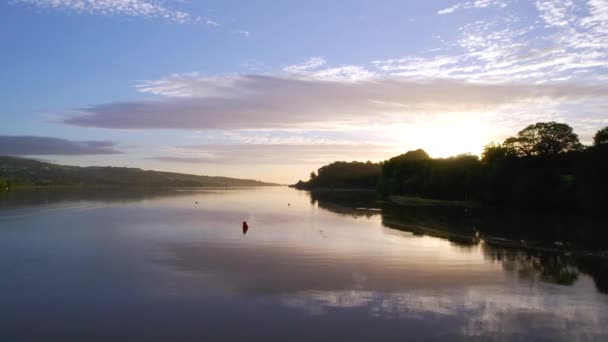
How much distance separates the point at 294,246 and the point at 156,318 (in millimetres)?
18278

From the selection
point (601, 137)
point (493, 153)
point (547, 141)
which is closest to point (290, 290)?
point (601, 137)

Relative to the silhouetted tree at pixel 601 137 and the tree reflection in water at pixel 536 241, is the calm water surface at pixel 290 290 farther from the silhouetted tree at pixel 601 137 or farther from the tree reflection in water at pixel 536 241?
the silhouetted tree at pixel 601 137

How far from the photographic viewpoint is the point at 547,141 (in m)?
80.6

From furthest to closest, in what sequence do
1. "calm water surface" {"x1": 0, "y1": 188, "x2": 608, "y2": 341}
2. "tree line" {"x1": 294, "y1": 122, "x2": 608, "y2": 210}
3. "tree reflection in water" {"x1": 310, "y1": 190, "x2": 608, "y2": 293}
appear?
"tree line" {"x1": 294, "y1": 122, "x2": 608, "y2": 210} < "tree reflection in water" {"x1": 310, "y1": 190, "x2": 608, "y2": 293} < "calm water surface" {"x1": 0, "y1": 188, "x2": 608, "y2": 341}

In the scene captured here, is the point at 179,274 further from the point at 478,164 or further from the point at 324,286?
the point at 478,164

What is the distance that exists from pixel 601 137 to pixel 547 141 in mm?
14567

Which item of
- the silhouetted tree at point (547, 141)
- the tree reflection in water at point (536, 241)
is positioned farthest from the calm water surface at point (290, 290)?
the silhouetted tree at point (547, 141)

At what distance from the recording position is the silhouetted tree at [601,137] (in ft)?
213

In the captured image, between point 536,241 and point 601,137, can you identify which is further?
point 601,137

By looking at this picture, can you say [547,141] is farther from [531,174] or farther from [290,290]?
[290,290]

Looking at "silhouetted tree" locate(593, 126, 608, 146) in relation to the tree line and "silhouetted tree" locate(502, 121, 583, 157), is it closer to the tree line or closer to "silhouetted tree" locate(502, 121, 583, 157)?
the tree line

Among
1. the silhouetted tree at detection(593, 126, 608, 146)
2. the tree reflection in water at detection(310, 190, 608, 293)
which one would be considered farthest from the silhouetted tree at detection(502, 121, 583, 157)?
the tree reflection in water at detection(310, 190, 608, 293)

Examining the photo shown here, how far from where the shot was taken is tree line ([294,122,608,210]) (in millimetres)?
61531

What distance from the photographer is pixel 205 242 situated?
116 ft
